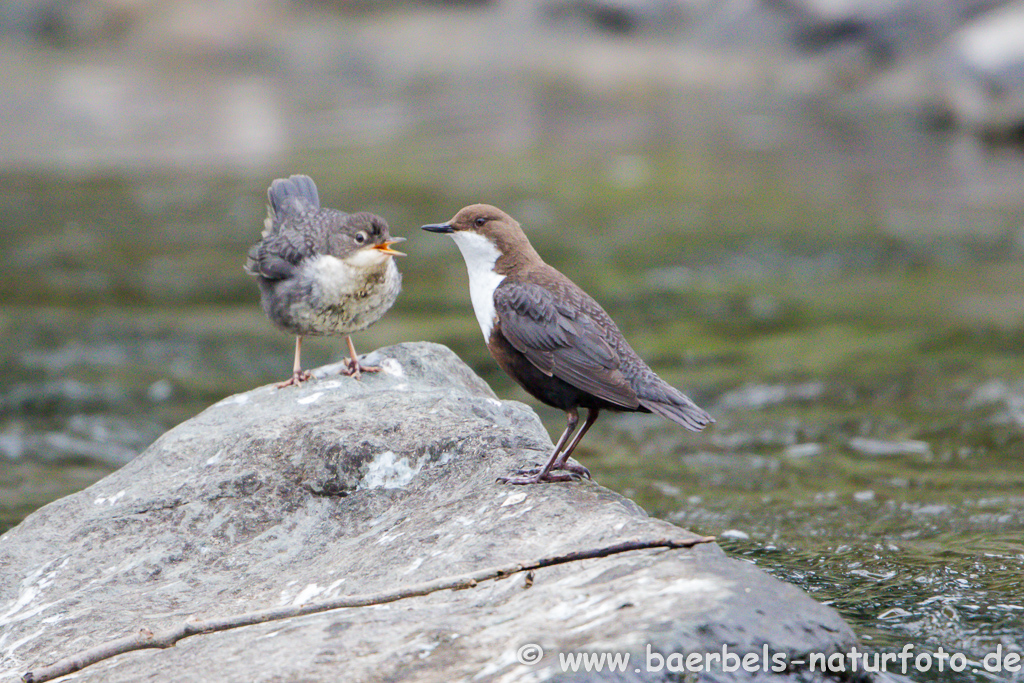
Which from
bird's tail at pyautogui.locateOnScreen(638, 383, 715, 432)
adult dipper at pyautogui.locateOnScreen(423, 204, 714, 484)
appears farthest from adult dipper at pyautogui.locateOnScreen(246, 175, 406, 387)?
bird's tail at pyautogui.locateOnScreen(638, 383, 715, 432)

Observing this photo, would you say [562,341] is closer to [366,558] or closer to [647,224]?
[366,558]

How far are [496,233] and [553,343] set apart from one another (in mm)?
550

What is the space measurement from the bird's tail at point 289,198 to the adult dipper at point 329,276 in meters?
0.26

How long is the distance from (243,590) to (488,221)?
1.46 meters

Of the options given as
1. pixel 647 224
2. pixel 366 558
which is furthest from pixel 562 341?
pixel 647 224

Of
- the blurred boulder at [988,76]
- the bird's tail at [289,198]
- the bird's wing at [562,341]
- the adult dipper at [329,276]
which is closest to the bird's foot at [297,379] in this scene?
the adult dipper at [329,276]

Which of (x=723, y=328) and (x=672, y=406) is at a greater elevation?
(x=672, y=406)

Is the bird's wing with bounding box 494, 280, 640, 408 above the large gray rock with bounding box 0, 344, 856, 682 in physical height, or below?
above

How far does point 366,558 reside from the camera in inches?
134

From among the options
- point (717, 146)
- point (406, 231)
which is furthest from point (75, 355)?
point (717, 146)

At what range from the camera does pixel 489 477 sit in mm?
3656

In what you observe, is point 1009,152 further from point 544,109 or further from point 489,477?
point 489,477

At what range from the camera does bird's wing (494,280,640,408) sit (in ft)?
11.8

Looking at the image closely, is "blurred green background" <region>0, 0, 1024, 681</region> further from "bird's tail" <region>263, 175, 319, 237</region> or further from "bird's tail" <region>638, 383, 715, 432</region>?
"bird's tail" <region>263, 175, 319, 237</region>
